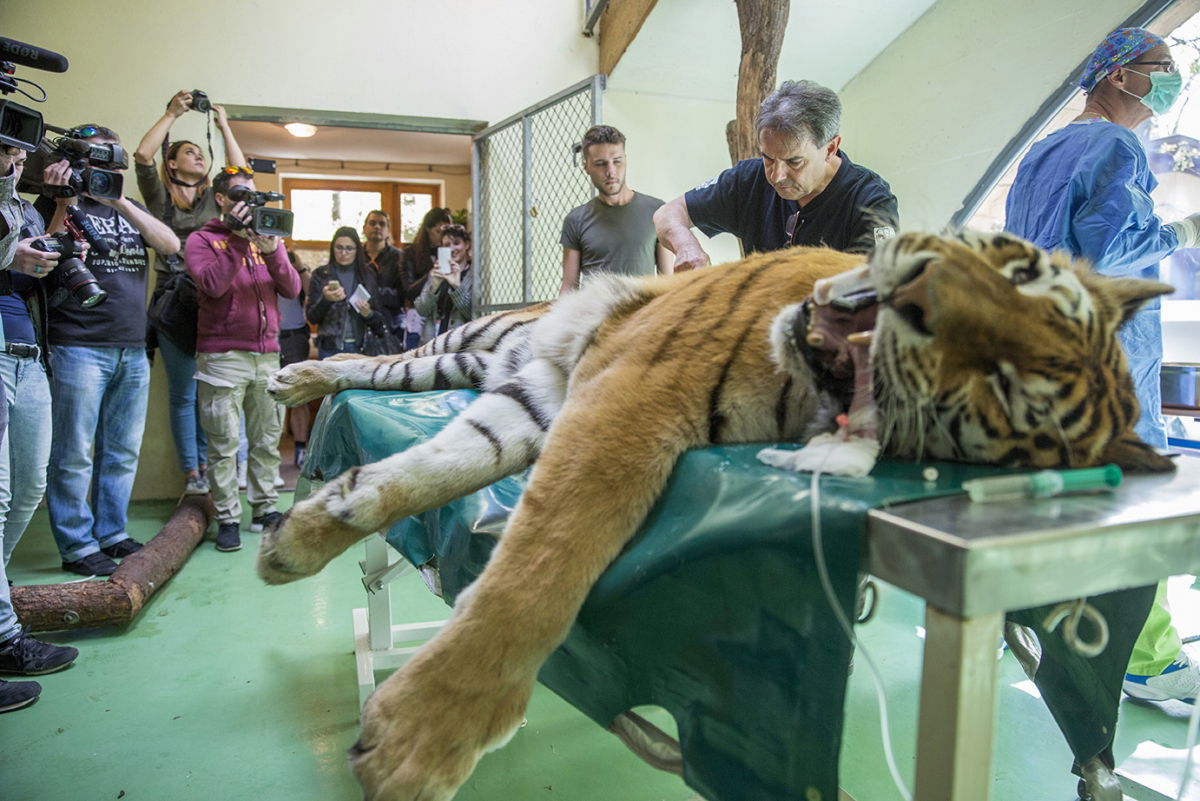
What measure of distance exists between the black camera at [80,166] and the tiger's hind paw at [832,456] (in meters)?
3.41

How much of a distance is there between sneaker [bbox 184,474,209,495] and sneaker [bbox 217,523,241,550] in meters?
0.58

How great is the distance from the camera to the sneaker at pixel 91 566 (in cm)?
387

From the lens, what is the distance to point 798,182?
2.25 metres

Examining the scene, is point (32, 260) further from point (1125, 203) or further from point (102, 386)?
point (1125, 203)

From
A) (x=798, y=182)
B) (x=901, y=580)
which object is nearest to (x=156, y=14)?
(x=798, y=182)

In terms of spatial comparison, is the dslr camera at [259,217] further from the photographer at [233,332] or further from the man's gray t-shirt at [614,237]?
the man's gray t-shirt at [614,237]

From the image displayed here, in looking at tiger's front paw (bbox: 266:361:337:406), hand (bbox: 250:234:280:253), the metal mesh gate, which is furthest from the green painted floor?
the metal mesh gate

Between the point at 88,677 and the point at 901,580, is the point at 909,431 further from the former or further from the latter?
the point at 88,677

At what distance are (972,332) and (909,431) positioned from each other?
206 mm

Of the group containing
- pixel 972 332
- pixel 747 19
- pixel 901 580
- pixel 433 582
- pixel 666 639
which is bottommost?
pixel 433 582

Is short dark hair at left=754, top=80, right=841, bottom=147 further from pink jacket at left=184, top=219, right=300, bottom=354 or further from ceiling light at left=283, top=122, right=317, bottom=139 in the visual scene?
ceiling light at left=283, top=122, right=317, bottom=139

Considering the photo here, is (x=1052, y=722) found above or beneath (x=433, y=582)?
beneath

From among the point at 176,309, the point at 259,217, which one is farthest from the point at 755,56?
the point at 176,309

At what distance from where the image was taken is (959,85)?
16.4 feet
